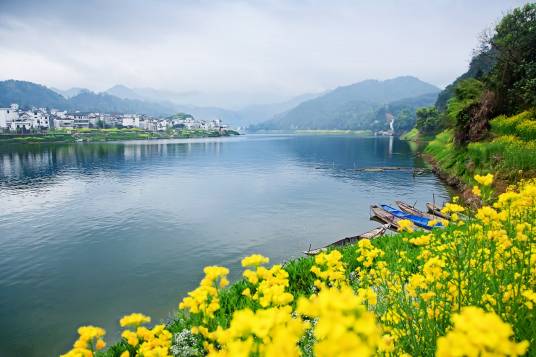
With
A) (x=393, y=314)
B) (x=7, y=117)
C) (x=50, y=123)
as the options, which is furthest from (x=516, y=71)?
(x=7, y=117)

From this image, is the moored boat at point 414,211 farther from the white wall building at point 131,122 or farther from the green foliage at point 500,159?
the white wall building at point 131,122

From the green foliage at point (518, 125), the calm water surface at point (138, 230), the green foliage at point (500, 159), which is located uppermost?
the green foliage at point (518, 125)

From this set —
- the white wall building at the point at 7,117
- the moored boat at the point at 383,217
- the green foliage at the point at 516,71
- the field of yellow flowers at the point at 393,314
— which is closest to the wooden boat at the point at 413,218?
the moored boat at the point at 383,217

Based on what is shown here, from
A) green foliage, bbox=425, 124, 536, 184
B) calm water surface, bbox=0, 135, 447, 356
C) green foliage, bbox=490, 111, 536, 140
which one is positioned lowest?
calm water surface, bbox=0, 135, 447, 356

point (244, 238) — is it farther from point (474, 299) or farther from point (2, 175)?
point (2, 175)

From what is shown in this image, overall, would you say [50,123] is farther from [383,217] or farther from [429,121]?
[383,217]

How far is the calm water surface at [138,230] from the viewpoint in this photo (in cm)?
1382

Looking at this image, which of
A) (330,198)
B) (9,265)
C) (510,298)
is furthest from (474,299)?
(330,198)

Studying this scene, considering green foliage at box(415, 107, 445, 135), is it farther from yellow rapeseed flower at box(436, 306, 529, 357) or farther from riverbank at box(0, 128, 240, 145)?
riverbank at box(0, 128, 240, 145)

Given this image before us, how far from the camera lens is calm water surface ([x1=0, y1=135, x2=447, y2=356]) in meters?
13.8

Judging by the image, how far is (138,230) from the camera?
2322 cm

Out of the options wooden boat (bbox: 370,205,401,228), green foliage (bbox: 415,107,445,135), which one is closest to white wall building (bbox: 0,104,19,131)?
wooden boat (bbox: 370,205,401,228)

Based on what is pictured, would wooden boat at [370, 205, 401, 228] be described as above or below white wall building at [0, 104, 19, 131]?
below

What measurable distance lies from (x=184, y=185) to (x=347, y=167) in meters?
28.0
